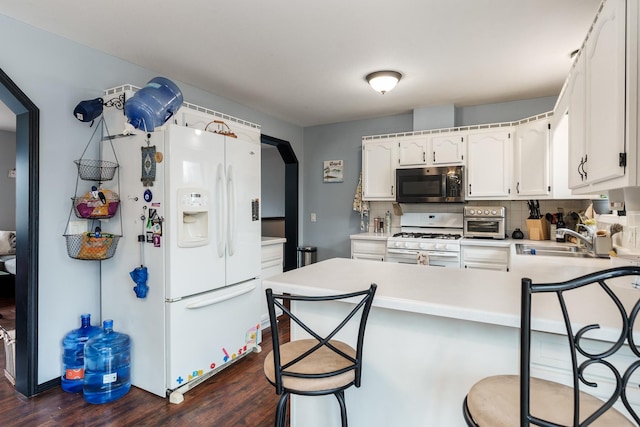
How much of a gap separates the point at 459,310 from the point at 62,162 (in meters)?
2.64

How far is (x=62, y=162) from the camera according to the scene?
239 cm

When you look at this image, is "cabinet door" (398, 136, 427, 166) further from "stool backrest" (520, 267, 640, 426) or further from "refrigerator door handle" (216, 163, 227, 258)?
"stool backrest" (520, 267, 640, 426)

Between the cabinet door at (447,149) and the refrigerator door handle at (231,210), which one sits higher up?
the cabinet door at (447,149)

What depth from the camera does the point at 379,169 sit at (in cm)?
423

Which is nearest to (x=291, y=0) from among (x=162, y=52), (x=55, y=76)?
(x=162, y=52)

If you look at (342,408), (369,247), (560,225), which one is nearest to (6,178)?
(369,247)

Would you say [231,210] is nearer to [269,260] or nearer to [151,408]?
[269,260]

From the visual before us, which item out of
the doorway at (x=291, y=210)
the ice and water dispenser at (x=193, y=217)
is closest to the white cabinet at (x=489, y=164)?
the doorway at (x=291, y=210)

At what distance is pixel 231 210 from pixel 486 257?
2474 millimetres

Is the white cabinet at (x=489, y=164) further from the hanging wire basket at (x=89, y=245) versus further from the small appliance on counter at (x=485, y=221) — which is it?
the hanging wire basket at (x=89, y=245)

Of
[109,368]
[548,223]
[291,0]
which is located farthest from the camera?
[548,223]

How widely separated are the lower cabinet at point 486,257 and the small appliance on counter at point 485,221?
10.9 inches

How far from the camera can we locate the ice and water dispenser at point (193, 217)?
227 cm

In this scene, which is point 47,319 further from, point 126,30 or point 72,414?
point 126,30
